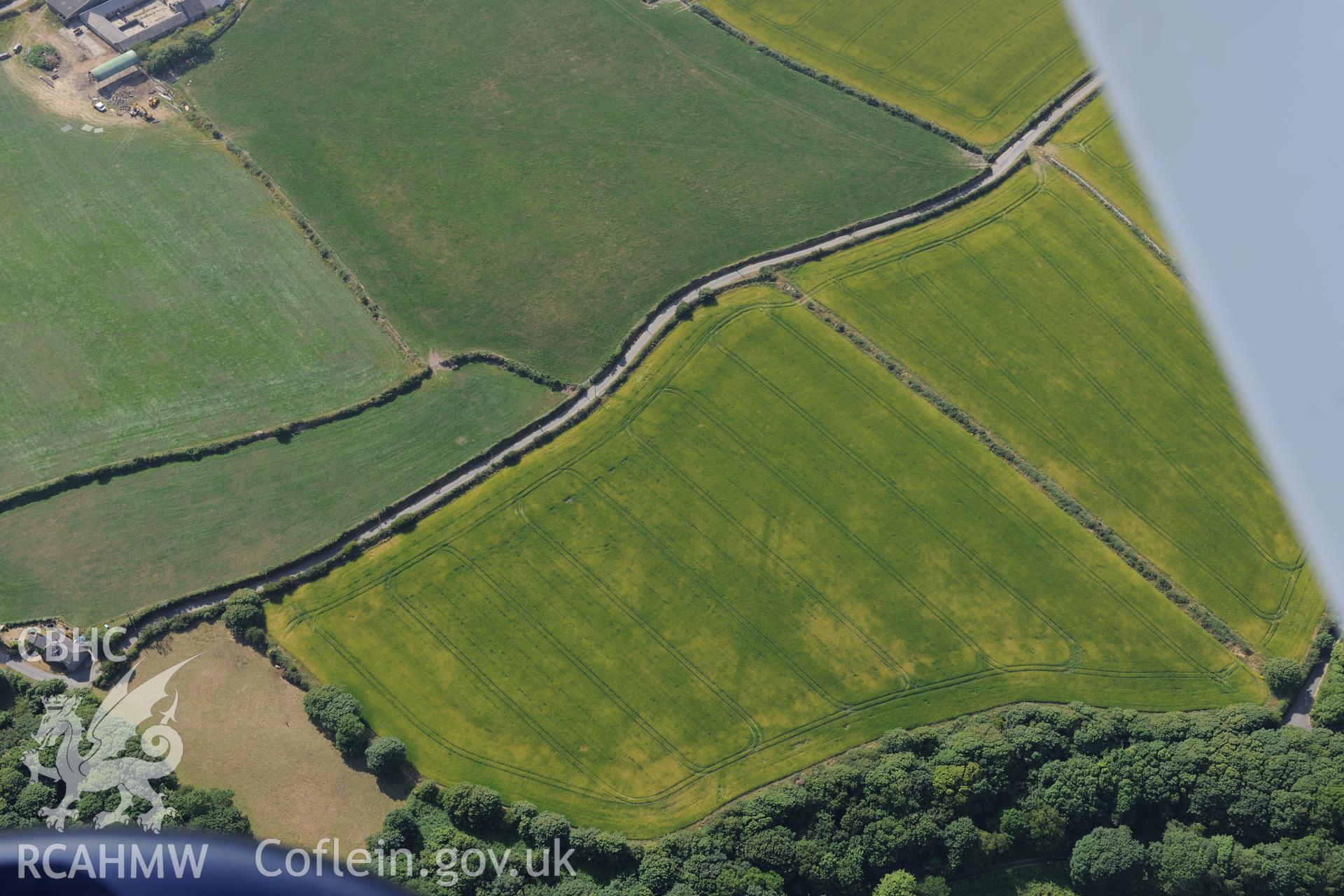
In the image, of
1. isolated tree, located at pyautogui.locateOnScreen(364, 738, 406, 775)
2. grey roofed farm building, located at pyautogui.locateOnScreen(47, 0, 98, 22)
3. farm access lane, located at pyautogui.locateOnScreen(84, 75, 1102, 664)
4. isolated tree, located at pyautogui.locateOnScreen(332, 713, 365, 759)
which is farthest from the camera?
grey roofed farm building, located at pyautogui.locateOnScreen(47, 0, 98, 22)

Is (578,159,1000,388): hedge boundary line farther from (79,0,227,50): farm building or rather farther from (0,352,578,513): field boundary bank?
(79,0,227,50): farm building

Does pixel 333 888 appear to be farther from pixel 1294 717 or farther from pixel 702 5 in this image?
pixel 702 5

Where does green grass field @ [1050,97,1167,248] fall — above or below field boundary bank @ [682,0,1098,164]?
below

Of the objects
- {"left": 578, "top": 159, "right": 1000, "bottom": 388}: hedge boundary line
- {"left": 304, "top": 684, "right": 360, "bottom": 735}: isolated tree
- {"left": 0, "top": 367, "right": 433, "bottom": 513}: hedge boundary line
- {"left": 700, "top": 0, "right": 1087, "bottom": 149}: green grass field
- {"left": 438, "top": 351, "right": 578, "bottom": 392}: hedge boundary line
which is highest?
{"left": 700, "top": 0, "right": 1087, "bottom": 149}: green grass field

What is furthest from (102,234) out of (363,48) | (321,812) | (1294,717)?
(1294,717)

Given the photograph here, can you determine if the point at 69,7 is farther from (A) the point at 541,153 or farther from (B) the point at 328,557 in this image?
(B) the point at 328,557

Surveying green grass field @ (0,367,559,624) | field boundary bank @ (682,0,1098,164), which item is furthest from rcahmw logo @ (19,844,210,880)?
field boundary bank @ (682,0,1098,164)

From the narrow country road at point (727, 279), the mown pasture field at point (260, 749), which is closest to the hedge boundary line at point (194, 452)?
the narrow country road at point (727, 279)
